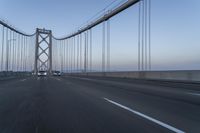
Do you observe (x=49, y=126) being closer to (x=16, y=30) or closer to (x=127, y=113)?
(x=127, y=113)

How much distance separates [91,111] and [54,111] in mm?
1117

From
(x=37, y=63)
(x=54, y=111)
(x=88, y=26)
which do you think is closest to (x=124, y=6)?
(x=88, y=26)

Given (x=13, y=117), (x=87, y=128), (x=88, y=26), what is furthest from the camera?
(x=88, y=26)

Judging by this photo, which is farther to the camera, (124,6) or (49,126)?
(124,6)

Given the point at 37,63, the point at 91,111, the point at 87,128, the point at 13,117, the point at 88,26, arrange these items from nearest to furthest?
the point at 87,128 → the point at 13,117 → the point at 91,111 → the point at 88,26 → the point at 37,63

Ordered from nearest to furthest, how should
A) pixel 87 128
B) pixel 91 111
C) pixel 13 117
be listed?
pixel 87 128, pixel 13 117, pixel 91 111

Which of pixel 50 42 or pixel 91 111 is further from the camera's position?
pixel 50 42

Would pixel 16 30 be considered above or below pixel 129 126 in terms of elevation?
above

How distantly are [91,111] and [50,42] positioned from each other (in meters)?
93.3

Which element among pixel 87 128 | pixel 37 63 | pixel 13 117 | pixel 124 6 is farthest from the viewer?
pixel 37 63

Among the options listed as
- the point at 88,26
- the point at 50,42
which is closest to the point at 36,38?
the point at 50,42

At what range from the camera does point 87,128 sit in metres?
7.16

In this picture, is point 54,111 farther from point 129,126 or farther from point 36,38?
point 36,38

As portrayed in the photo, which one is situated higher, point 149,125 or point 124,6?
point 124,6
